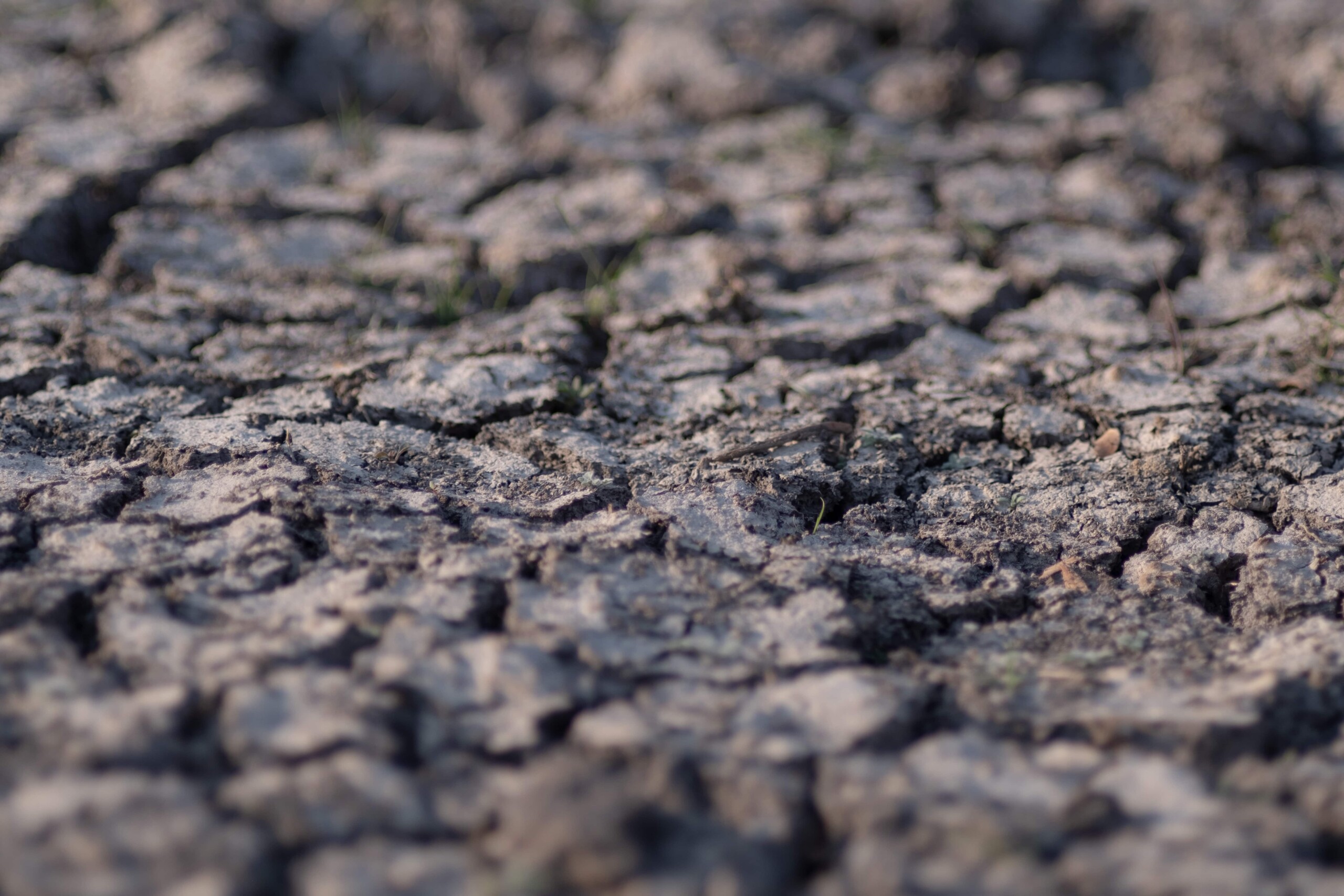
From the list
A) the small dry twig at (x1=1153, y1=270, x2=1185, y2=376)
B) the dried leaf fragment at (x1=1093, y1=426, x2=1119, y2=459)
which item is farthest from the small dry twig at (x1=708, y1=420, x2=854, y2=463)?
the small dry twig at (x1=1153, y1=270, x2=1185, y2=376)

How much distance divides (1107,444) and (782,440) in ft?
1.94

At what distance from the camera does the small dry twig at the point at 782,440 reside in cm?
168

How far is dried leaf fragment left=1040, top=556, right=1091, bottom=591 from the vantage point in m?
1.43

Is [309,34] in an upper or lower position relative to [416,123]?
upper

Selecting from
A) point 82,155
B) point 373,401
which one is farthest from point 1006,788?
point 82,155

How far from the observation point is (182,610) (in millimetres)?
1228

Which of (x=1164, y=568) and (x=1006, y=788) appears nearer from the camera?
(x=1006, y=788)

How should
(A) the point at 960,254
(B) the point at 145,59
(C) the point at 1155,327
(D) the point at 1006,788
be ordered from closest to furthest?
(D) the point at 1006,788 → (C) the point at 1155,327 → (A) the point at 960,254 → (B) the point at 145,59

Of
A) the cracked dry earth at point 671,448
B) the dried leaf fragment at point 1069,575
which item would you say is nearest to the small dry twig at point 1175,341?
the cracked dry earth at point 671,448

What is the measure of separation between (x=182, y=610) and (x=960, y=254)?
191 cm

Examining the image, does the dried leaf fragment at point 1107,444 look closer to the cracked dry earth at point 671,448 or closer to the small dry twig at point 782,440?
the cracked dry earth at point 671,448

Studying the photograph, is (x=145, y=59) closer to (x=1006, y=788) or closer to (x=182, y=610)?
(x=182, y=610)

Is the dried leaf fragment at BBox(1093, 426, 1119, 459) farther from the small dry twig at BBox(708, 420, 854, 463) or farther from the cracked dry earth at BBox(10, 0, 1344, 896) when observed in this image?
the small dry twig at BBox(708, 420, 854, 463)

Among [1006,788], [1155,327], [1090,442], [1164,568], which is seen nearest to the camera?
[1006,788]
